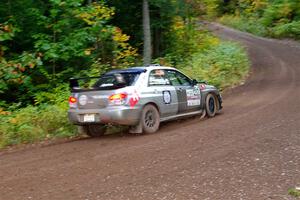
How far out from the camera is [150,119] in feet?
33.9

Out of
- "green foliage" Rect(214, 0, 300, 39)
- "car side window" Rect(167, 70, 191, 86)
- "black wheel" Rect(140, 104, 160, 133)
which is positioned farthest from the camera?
"green foliage" Rect(214, 0, 300, 39)

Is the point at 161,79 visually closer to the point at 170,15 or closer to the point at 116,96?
the point at 116,96

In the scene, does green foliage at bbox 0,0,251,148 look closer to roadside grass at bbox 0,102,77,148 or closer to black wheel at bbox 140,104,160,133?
roadside grass at bbox 0,102,77,148

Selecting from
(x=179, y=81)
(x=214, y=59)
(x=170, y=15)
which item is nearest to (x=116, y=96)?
(x=179, y=81)

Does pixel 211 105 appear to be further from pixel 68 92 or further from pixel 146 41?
pixel 146 41

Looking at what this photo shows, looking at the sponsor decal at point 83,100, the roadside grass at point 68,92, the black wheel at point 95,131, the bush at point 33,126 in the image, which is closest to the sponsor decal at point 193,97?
the roadside grass at point 68,92

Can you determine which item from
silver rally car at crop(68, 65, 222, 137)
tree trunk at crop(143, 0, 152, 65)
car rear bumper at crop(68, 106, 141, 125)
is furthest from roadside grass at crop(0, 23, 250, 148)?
car rear bumper at crop(68, 106, 141, 125)

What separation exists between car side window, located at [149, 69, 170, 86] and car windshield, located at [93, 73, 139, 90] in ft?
1.42

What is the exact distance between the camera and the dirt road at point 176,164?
5.75 meters

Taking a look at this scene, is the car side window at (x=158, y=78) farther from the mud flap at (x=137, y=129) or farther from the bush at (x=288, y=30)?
the bush at (x=288, y=30)

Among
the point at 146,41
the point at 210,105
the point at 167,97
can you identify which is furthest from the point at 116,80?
the point at 146,41

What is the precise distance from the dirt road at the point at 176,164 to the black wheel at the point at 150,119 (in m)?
0.32

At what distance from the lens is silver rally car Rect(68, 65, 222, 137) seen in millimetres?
9711

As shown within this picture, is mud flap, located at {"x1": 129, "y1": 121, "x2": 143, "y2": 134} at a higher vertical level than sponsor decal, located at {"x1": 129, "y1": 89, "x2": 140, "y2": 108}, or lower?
lower
